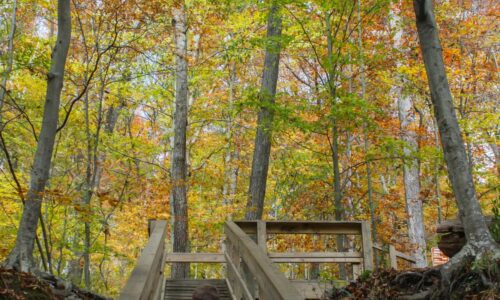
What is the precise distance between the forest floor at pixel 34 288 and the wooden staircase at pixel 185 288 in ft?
3.91

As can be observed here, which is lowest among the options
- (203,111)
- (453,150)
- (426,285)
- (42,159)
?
(426,285)

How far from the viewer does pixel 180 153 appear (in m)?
11.6

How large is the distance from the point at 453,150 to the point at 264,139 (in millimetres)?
6485

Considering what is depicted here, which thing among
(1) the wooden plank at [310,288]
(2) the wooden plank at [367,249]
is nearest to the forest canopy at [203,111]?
(2) the wooden plank at [367,249]

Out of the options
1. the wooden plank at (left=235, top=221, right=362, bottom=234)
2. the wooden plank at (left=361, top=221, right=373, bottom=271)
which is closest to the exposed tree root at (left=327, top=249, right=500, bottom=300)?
the wooden plank at (left=361, top=221, right=373, bottom=271)

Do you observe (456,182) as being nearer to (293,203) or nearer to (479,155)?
(293,203)

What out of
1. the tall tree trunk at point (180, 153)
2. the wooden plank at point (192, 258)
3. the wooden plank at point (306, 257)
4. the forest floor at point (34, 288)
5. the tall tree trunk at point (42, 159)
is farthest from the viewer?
the tall tree trunk at point (180, 153)

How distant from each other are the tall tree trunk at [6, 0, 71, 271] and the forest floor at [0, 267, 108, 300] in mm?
466

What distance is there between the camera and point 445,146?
18.1ft

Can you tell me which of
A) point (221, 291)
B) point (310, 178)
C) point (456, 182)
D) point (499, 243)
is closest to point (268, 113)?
point (310, 178)

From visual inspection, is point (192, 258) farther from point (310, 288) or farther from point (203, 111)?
point (203, 111)

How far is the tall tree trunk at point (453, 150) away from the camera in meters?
4.80

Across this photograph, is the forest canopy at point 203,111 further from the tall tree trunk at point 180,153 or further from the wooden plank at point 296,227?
the wooden plank at point 296,227

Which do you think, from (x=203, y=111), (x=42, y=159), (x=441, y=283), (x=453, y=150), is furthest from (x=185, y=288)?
(x=203, y=111)
